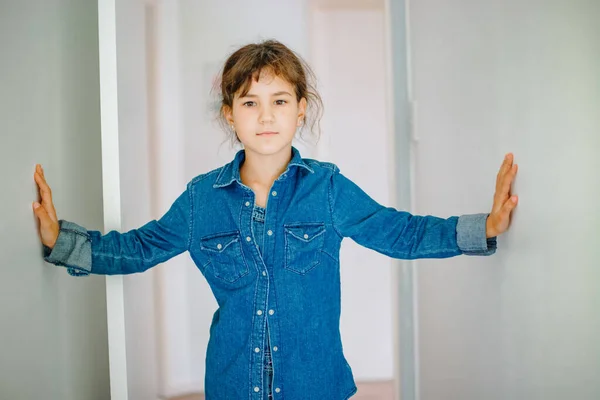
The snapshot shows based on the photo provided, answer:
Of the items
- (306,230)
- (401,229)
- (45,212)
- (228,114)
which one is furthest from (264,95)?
(45,212)

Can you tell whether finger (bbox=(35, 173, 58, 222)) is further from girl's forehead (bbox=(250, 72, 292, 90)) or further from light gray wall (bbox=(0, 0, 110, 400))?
girl's forehead (bbox=(250, 72, 292, 90))

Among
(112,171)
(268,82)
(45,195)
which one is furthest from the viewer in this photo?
(112,171)

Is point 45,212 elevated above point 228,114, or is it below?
below

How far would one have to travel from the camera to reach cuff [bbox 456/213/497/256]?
57.6 inches

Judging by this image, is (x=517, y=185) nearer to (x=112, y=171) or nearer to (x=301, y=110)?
(x=301, y=110)

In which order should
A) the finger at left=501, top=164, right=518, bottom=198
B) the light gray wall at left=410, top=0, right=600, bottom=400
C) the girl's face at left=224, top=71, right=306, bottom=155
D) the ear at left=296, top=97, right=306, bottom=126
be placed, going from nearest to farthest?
1. the light gray wall at left=410, top=0, right=600, bottom=400
2. the finger at left=501, top=164, right=518, bottom=198
3. the girl's face at left=224, top=71, right=306, bottom=155
4. the ear at left=296, top=97, right=306, bottom=126

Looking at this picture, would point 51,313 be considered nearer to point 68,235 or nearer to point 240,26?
point 68,235

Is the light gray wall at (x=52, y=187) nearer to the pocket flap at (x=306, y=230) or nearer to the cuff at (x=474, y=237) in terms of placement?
the pocket flap at (x=306, y=230)

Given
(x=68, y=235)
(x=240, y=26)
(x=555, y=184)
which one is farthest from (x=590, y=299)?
(x=240, y=26)

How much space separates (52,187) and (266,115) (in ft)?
1.64

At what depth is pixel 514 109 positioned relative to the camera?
1.38m

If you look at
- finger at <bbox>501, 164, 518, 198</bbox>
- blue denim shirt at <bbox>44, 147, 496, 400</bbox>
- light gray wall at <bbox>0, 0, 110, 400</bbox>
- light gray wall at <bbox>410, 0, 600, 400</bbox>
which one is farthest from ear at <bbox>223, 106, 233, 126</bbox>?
finger at <bbox>501, 164, 518, 198</bbox>

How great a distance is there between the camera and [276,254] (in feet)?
5.24

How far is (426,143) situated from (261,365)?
79cm
